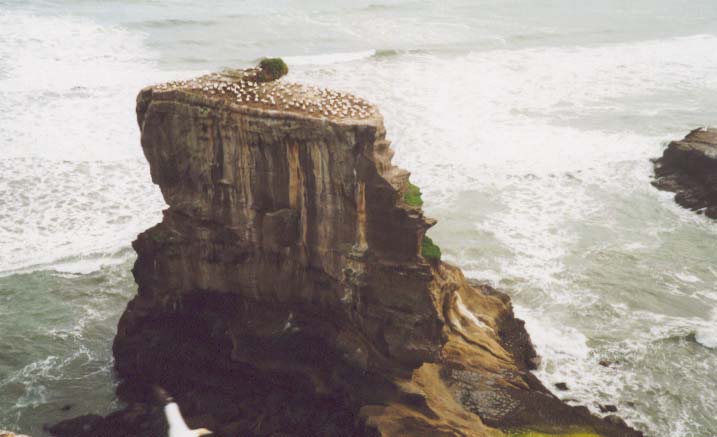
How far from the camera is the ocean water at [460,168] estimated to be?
22047 millimetres

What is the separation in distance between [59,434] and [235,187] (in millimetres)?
7979

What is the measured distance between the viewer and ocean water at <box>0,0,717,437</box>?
2205cm

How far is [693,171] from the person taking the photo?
114 feet

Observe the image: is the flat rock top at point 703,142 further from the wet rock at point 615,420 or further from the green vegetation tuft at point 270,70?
the green vegetation tuft at point 270,70

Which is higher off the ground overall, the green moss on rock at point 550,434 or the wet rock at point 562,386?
the green moss on rock at point 550,434

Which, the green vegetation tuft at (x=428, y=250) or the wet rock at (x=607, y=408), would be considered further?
the wet rock at (x=607, y=408)

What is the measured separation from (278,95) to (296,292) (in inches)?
198

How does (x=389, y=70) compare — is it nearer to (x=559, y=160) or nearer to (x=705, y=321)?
(x=559, y=160)

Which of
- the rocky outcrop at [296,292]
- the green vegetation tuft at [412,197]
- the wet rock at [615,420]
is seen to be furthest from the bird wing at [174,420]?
the wet rock at [615,420]

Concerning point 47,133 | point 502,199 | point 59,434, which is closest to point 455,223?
point 502,199

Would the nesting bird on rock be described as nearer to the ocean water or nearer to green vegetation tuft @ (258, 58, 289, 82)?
the ocean water

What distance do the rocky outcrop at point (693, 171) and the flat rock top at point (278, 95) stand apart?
22.1 meters

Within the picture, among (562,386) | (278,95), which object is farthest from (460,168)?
(278,95)

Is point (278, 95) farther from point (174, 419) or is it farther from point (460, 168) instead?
point (460, 168)
